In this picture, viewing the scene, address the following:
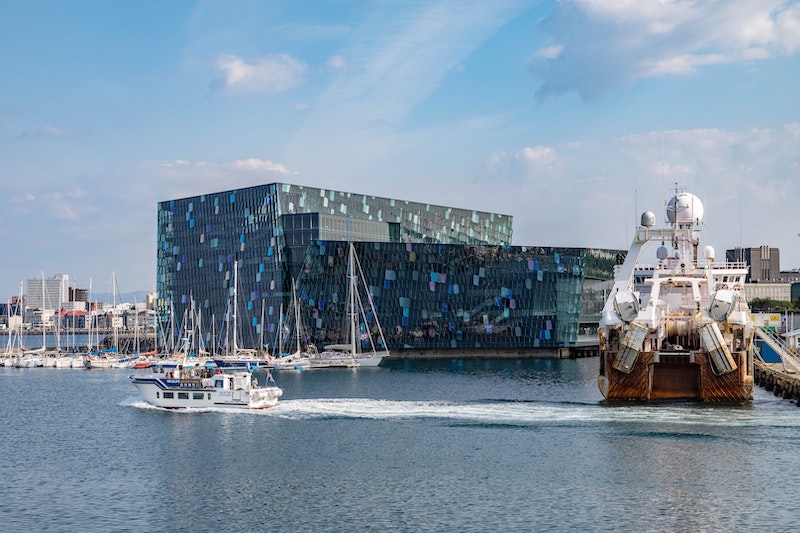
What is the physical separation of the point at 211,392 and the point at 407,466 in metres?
28.7

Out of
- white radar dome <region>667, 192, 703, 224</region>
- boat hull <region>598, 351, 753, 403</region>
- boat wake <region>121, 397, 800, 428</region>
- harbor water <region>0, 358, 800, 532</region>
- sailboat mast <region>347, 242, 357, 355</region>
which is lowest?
harbor water <region>0, 358, 800, 532</region>

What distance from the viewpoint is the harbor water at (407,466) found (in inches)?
1585

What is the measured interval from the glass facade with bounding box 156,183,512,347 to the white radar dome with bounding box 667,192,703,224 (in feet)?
229

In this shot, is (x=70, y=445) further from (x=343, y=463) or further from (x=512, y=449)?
(x=512, y=449)

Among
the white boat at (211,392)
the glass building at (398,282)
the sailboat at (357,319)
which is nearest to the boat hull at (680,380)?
the white boat at (211,392)

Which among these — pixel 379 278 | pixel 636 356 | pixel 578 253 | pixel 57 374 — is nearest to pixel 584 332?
pixel 578 253

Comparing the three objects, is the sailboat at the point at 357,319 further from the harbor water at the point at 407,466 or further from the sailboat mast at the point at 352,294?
the harbor water at the point at 407,466

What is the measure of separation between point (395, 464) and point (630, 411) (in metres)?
21.6

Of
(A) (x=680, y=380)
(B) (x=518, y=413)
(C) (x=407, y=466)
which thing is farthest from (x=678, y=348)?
(C) (x=407, y=466)

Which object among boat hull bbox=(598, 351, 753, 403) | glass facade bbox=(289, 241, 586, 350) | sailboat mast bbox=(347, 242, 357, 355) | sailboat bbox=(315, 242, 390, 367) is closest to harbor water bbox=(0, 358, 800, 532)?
boat hull bbox=(598, 351, 753, 403)

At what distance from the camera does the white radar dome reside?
80.8m

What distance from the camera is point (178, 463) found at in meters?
52.6

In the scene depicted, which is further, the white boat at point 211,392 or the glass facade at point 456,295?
the glass facade at point 456,295

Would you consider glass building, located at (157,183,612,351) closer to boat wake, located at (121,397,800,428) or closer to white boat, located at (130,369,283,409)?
boat wake, located at (121,397,800,428)
